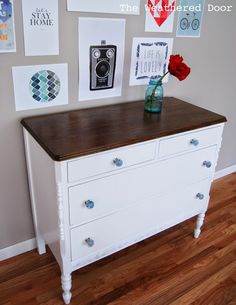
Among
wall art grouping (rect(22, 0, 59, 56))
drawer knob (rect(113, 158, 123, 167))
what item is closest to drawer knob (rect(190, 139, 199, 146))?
drawer knob (rect(113, 158, 123, 167))

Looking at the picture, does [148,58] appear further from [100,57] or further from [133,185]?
[133,185]

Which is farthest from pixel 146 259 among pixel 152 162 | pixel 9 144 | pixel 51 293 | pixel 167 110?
pixel 9 144

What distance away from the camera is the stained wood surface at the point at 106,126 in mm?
→ 1221

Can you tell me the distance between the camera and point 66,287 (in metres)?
1.46

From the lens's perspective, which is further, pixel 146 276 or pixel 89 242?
pixel 146 276

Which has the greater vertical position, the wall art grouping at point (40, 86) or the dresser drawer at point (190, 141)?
the wall art grouping at point (40, 86)

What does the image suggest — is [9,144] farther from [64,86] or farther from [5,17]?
[5,17]

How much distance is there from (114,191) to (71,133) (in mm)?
337

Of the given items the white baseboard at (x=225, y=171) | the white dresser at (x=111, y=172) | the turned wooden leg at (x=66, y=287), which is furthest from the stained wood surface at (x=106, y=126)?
the white baseboard at (x=225, y=171)

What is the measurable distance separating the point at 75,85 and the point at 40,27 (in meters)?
0.34

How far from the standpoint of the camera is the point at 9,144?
1.52 meters

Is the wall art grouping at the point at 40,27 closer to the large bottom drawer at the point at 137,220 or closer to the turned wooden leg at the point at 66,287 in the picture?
the large bottom drawer at the point at 137,220

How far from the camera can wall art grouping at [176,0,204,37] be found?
70.3 inches

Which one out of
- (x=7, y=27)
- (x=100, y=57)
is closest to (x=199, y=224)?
(x=100, y=57)
